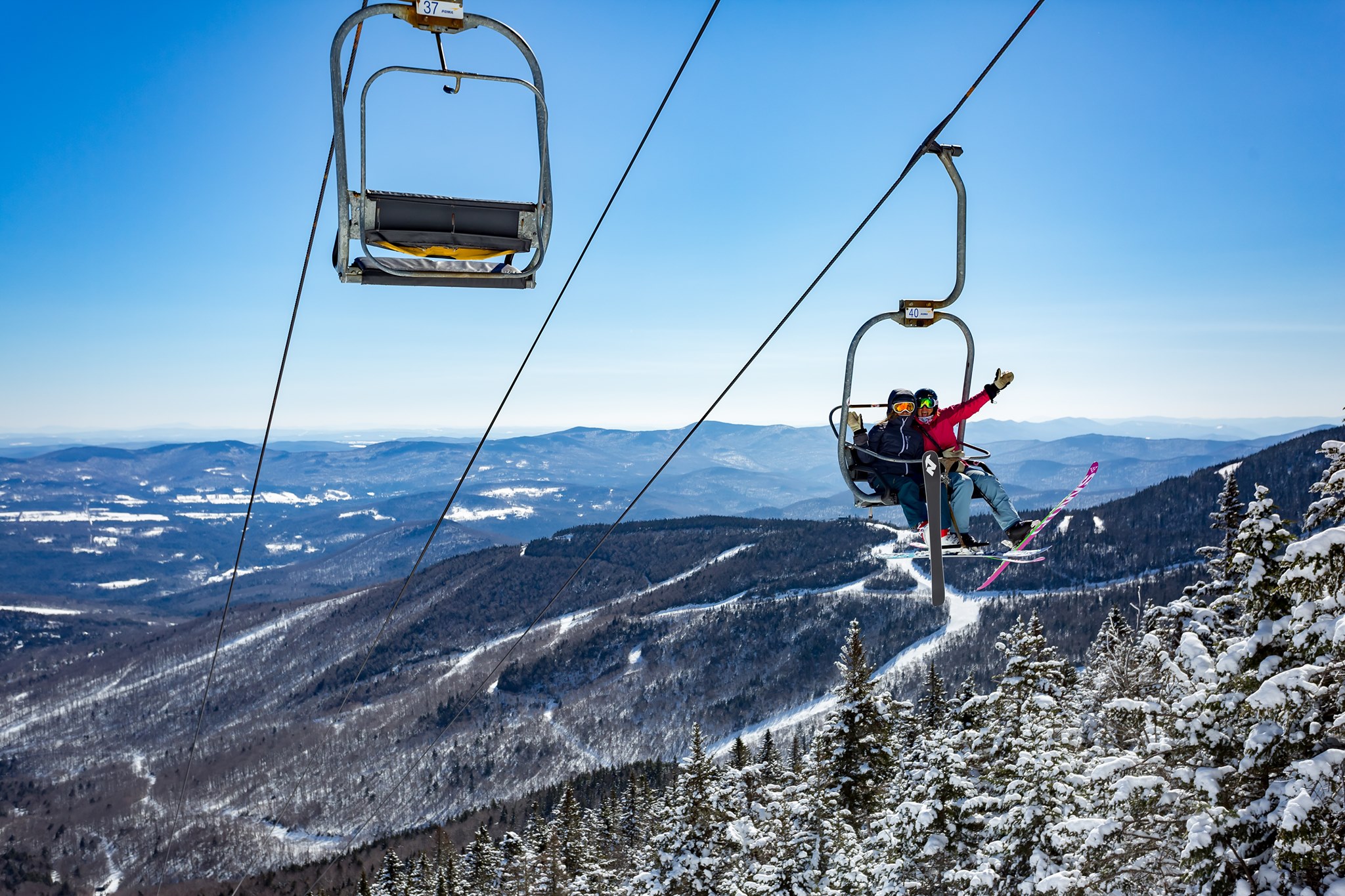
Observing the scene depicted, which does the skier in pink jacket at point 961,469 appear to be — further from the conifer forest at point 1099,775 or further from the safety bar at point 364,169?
the safety bar at point 364,169

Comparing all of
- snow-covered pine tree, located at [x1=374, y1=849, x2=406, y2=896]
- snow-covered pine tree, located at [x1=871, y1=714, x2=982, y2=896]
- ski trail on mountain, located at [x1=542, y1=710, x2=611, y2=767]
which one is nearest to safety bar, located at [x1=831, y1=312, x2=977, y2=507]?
snow-covered pine tree, located at [x1=871, y1=714, x2=982, y2=896]

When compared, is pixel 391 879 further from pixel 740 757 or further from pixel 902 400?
pixel 902 400

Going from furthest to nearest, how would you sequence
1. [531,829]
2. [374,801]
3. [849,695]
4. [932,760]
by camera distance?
[374,801]
[531,829]
[849,695]
[932,760]

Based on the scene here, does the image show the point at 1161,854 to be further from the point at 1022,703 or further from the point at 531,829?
the point at 531,829

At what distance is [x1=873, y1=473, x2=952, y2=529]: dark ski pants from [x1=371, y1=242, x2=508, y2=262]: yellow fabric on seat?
18.9ft

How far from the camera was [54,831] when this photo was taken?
168125mm

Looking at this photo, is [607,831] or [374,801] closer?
[607,831]

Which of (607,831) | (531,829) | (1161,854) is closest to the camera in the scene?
(1161,854)

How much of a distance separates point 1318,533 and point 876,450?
431 cm

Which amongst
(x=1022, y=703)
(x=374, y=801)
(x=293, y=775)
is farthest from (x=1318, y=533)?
(x=293, y=775)

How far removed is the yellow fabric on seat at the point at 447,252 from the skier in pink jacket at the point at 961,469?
18.1 feet

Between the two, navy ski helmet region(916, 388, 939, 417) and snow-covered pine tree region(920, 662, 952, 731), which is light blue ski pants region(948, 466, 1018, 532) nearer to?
navy ski helmet region(916, 388, 939, 417)

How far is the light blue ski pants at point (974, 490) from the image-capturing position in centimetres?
952

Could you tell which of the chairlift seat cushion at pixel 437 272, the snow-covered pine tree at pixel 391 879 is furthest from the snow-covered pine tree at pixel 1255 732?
the snow-covered pine tree at pixel 391 879
